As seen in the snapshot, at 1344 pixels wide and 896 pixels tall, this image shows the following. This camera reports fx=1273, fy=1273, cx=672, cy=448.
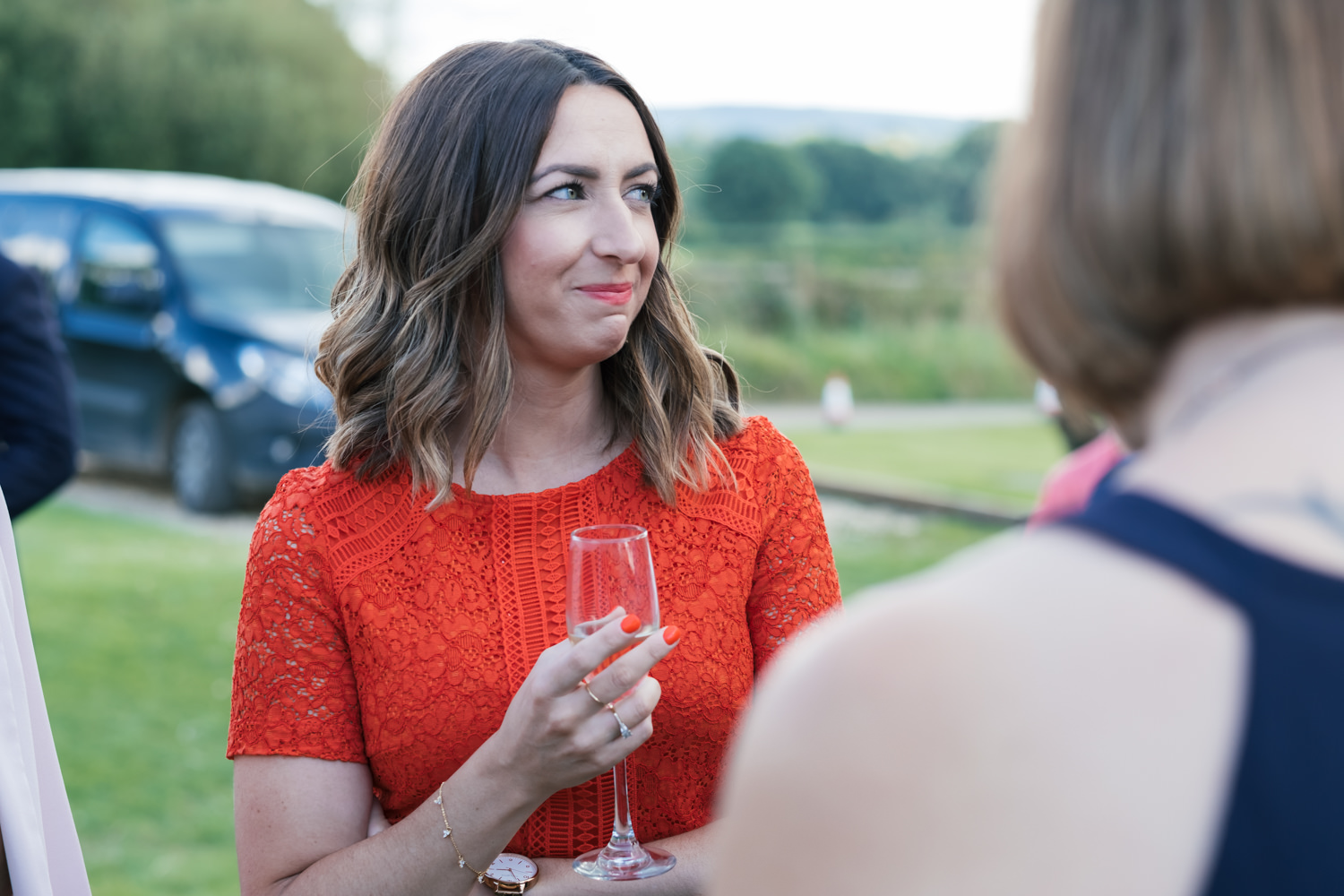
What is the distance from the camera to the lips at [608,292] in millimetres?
2195

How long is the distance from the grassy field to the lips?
253cm

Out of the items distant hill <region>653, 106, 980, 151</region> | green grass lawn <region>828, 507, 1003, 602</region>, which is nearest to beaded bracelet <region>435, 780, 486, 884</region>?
green grass lawn <region>828, 507, 1003, 602</region>

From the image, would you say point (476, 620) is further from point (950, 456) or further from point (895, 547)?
point (950, 456)

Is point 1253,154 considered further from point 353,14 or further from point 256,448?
point 353,14

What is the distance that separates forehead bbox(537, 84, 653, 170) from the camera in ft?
7.11

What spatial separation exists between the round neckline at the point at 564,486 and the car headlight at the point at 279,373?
6.02 metres

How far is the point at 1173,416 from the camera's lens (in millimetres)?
800

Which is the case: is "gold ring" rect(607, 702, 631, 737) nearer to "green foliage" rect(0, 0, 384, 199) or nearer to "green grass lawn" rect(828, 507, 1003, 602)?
"green grass lawn" rect(828, 507, 1003, 602)

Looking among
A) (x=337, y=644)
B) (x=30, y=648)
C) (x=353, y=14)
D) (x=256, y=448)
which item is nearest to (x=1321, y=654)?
(x=337, y=644)

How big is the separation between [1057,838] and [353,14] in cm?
1933

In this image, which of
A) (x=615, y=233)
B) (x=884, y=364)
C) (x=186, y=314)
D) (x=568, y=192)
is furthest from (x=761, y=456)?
(x=884, y=364)

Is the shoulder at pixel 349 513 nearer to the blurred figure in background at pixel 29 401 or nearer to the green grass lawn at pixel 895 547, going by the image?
the blurred figure in background at pixel 29 401

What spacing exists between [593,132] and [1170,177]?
155 cm

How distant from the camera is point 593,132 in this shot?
2.20 m
